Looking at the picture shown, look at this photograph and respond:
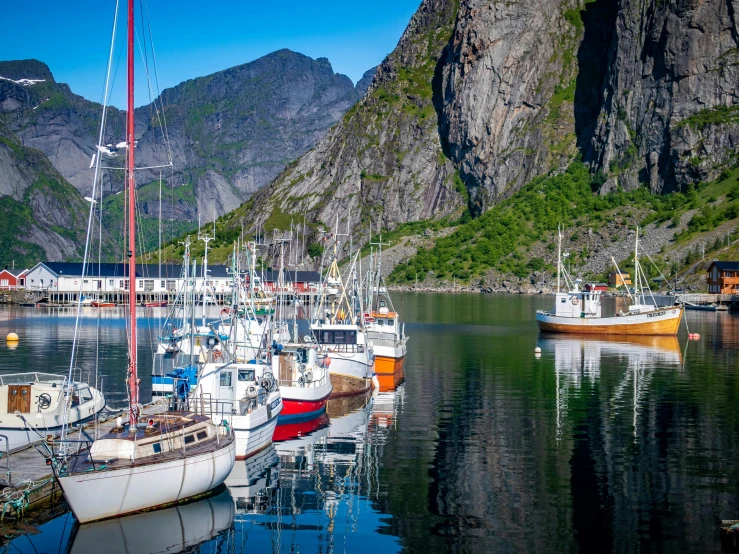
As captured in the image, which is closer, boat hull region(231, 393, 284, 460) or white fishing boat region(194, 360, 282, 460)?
boat hull region(231, 393, 284, 460)

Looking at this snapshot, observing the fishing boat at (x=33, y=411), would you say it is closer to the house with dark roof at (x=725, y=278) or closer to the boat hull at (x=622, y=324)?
the boat hull at (x=622, y=324)

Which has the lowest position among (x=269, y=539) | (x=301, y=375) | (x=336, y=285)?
(x=269, y=539)

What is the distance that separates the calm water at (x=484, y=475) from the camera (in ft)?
110

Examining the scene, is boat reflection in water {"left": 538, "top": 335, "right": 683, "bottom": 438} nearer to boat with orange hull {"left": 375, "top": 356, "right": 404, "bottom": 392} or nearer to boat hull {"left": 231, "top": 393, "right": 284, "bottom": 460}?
boat with orange hull {"left": 375, "top": 356, "right": 404, "bottom": 392}

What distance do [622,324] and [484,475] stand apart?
8352 cm

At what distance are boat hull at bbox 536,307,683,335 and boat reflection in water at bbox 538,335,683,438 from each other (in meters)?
1.50

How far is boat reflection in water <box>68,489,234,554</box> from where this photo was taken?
3203 centimetres

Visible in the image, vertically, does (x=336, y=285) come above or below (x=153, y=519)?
above

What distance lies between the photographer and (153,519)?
112 feet

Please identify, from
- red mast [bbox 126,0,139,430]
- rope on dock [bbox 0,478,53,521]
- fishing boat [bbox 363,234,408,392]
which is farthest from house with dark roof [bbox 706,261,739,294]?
rope on dock [bbox 0,478,53,521]

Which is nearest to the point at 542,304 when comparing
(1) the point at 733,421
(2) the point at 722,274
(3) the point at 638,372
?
(2) the point at 722,274

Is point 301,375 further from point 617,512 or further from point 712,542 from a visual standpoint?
point 712,542

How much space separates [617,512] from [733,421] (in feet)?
74.5

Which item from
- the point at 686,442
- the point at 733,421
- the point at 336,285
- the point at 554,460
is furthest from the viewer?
the point at 336,285
